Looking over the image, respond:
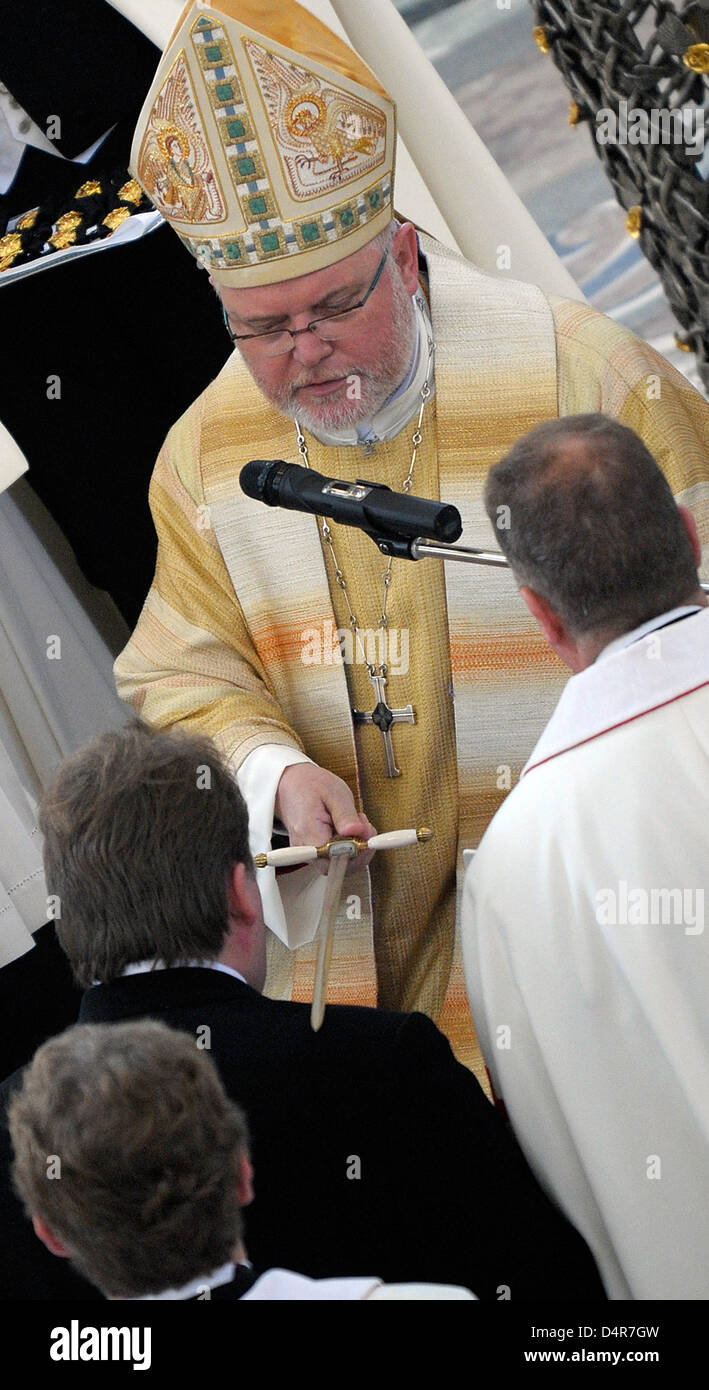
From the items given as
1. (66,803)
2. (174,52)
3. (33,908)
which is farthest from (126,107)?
(66,803)

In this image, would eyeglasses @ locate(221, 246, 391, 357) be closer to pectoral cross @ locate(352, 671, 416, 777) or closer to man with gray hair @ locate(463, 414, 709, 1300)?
pectoral cross @ locate(352, 671, 416, 777)

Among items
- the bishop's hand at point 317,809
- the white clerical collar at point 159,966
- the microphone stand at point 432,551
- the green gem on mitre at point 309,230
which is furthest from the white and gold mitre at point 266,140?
the white clerical collar at point 159,966

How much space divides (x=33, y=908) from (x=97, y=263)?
1617mm

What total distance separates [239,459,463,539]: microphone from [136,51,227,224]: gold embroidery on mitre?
838 mm

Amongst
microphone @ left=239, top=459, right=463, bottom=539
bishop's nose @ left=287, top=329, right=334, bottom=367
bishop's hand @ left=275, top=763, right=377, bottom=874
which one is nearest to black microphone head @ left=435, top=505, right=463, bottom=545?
microphone @ left=239, top=459, right=463, bottom=539

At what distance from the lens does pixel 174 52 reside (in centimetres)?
283

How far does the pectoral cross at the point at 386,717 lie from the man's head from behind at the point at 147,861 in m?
0.85

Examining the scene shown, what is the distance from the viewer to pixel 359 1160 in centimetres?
213

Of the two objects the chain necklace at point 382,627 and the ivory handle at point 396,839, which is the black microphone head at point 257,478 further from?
the chain necklace at point 382,627

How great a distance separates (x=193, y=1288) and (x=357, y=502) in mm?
935

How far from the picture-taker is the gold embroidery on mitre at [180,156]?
2.85 m

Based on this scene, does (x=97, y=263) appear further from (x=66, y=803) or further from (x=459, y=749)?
(x=66, y=803)

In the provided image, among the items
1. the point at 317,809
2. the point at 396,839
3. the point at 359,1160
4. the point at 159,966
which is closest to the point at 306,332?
the point at 317,809

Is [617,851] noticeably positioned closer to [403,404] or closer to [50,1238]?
[50,1238]
